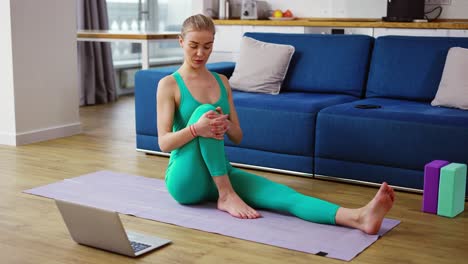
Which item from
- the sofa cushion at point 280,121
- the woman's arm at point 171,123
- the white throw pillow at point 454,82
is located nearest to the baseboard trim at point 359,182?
the sofa cushion at point 280,121

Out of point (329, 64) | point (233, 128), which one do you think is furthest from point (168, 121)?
point (329, 64)

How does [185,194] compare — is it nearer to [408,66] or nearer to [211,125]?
[211,125]

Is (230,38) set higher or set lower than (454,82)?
higher

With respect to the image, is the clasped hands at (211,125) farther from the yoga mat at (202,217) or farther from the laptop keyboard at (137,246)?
the laptop keyboard at (137,246)

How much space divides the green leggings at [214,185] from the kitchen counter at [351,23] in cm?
276

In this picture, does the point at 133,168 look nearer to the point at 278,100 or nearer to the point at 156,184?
the point at 156,184

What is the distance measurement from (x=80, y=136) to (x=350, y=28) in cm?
240

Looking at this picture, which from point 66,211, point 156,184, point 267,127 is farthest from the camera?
point 267,127

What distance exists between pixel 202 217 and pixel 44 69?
2311 mm

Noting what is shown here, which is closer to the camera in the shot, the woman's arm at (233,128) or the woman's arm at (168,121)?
the woman's arm at (168,121)

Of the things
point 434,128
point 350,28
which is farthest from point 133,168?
point 350,28

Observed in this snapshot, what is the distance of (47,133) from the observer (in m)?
4.95

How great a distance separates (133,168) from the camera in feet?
13.4

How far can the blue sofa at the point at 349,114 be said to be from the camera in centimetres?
356
